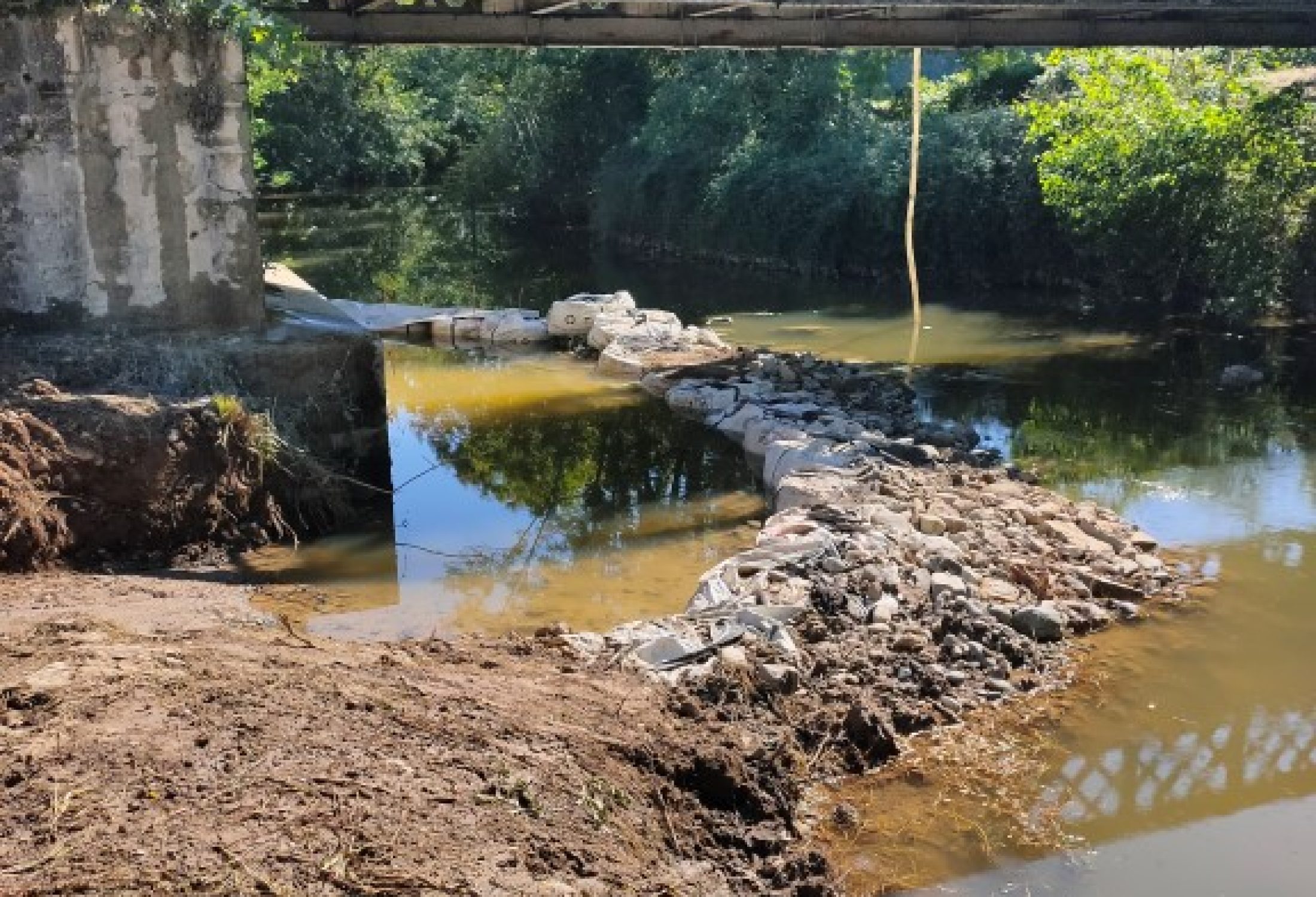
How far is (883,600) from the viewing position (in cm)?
845

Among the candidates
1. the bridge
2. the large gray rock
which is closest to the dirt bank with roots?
the large gray rock

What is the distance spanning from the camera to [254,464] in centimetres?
1026

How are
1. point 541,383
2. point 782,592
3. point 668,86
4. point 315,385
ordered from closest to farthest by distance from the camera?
point 782,592
point 315,385
point 541,383
point 668,86

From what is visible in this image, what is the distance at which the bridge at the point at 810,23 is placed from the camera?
15031 millimetres

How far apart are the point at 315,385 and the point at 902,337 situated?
11226 millimetres

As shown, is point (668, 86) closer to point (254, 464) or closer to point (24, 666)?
point (254, 464)

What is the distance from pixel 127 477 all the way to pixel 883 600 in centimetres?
544

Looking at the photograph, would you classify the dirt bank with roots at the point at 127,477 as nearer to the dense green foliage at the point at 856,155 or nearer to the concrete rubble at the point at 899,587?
the dense green foliage at the point at 856,155

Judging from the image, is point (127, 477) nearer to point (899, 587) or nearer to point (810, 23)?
point (899, 587)

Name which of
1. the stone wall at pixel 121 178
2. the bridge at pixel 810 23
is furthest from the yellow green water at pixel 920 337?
the stone wall at pixel 121 178

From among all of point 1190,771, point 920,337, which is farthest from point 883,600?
point 920,337

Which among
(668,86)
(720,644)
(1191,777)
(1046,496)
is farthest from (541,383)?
(668,86)

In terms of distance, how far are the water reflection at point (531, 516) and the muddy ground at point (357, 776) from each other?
2.14 metres

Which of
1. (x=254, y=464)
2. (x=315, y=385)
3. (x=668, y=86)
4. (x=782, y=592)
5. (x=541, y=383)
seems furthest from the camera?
(x=668, y=86)
